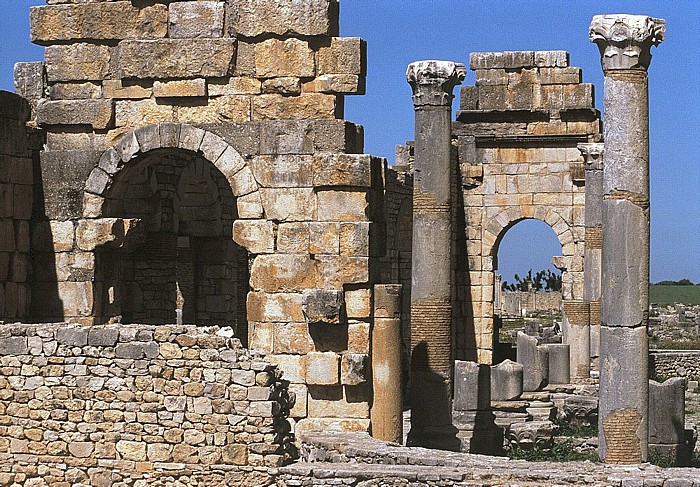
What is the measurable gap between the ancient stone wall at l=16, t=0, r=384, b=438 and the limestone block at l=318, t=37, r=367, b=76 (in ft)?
0.05

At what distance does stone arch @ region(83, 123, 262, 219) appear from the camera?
1305cm


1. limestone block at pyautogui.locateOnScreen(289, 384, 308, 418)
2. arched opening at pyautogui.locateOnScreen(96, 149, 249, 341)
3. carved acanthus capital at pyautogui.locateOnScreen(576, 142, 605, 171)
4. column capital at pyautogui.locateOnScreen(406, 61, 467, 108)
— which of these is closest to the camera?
limestone block at pyautogui.locateOnScreen(289, 384, 308, 418)

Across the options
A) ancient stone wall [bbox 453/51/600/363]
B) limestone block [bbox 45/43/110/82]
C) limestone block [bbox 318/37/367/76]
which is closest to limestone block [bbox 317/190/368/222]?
limestone block [bbox 318/37/367/76]

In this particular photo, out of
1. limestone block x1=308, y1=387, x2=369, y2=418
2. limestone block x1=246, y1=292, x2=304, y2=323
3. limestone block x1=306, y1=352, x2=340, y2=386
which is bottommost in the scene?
limestone block x1=308, y1=387, x2=369, y2=418

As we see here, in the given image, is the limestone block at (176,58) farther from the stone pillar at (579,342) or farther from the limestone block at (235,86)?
the stone pillar at (579,342)

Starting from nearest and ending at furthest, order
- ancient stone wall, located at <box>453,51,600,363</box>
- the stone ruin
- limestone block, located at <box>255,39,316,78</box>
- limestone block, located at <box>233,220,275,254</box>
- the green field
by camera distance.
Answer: the stone ruin, limestone block, located at <box>233,220,275,254</box>, limestone block, located at <box>255,39,316,78</box>, ancient stone wall, located at <box>453,51,600,363</box>, the green field

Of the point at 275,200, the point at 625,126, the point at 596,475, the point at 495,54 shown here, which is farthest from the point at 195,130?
the point at 495,54

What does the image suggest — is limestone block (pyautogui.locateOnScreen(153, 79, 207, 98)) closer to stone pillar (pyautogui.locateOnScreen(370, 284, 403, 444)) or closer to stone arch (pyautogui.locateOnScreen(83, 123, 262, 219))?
stone arch (pyautogui.locateOnScreen(83, 123, 262, 219))

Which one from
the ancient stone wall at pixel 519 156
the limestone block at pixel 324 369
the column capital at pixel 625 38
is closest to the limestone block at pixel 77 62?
the limestone block at pixel 324 369

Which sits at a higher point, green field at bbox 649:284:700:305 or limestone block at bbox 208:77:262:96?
limestone block at bbox 208:77:262:96

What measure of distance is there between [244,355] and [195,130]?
339cm

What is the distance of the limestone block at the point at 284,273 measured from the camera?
12875mm

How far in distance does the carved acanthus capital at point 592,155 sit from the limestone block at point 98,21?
31.7 ft

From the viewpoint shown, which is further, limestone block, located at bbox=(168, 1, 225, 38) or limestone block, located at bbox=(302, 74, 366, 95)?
limestone block, located at bbox=(168, 1, 225, 38)
